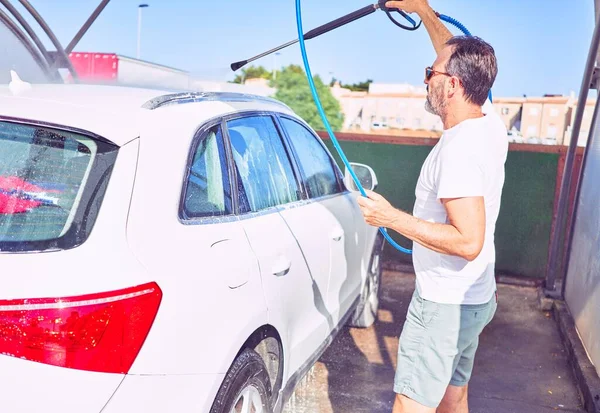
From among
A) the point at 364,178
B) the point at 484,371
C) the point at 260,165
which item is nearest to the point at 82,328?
the point at 260,165

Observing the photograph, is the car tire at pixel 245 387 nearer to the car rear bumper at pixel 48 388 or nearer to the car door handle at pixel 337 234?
the car rear bumper at pixel 48 388

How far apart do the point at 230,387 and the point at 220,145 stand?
3.30ft

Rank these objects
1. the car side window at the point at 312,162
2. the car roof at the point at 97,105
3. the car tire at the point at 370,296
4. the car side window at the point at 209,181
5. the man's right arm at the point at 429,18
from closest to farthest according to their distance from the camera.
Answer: the car roof at the point at 97,105
the car side window at the point at 209,181
the man's right arm at the point at 429,18
the car side window at the point at 312,162
the car tire at the point at 370,296

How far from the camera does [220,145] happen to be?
2.83m

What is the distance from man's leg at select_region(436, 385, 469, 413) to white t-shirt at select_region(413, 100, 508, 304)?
0.50 metres

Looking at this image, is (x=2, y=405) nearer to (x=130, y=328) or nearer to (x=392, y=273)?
(x=130, y=328)

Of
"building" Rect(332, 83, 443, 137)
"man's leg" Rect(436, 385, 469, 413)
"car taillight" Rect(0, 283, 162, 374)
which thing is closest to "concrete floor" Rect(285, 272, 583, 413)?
"man's leg" Rect(436, 385, 469, 413)

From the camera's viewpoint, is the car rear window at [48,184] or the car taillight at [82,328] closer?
the car taillight at [82,328]


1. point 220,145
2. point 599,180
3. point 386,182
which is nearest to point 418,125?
point 386,182

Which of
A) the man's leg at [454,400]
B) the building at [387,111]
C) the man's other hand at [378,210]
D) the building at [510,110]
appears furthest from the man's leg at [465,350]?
the building at [387,111]

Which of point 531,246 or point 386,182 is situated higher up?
point 386,182

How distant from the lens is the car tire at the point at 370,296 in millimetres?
5270

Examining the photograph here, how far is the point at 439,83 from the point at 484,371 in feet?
10.2

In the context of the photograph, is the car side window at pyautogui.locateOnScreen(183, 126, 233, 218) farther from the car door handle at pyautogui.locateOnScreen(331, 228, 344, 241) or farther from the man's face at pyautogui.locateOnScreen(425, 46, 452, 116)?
the car door handle at pyautogui.locateOnScreen(331, 228, 344, 241)
